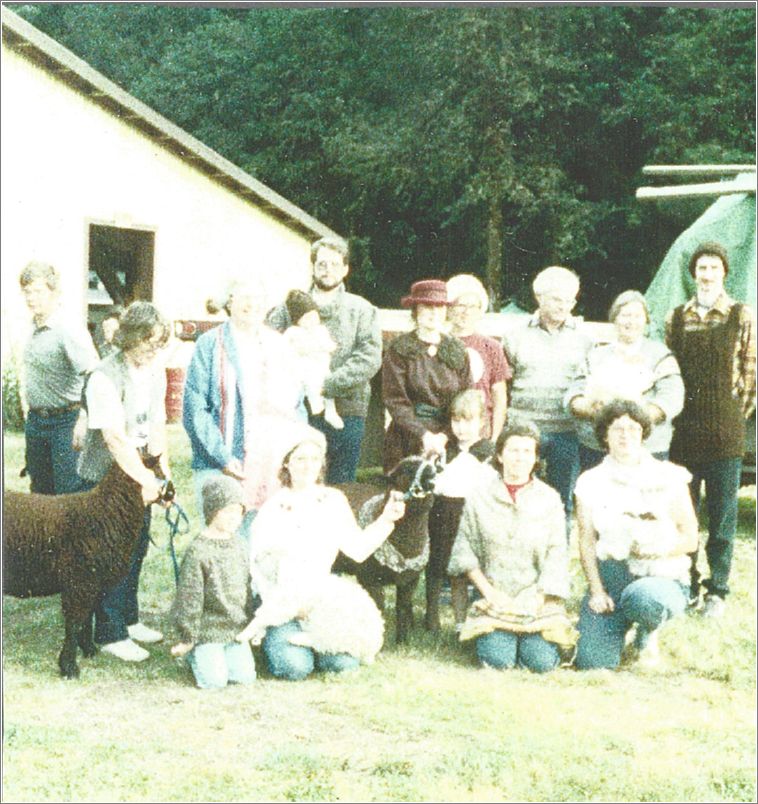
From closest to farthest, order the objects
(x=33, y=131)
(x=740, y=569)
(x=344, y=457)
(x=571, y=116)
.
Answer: (x=33, y=131)
(x=571, y=116)
(x=344, y=457)
(x=740, y=569)

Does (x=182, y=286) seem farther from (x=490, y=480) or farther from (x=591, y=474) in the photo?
(x=591, y=474)

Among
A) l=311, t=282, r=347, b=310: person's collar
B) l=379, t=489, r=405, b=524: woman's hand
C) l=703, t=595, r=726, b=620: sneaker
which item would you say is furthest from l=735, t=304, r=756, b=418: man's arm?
l=311, t=282, r=347, b=310: person's collar

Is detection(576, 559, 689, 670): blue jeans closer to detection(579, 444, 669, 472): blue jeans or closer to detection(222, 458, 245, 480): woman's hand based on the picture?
detection(579, 444, 669, 472): blue jeans

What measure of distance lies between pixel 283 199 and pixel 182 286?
0.65m

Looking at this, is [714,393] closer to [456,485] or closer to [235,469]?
[456,485]

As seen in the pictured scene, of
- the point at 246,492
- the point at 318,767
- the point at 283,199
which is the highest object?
the point at 283,199

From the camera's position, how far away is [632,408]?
5.40 meters

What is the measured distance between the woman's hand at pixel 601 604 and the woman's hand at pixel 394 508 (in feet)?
3.25

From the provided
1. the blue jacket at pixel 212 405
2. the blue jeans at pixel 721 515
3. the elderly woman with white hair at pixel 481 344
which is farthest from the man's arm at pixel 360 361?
the blue jeans at pixel 721 515

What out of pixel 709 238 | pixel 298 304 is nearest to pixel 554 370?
pixel 298 304

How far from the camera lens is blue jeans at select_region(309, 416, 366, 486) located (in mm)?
6027

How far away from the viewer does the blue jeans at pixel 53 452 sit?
17.8 feet

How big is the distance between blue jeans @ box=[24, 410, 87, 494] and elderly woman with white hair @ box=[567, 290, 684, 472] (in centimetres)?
244

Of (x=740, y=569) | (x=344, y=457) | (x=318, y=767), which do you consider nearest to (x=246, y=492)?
(x=344, y=457)
